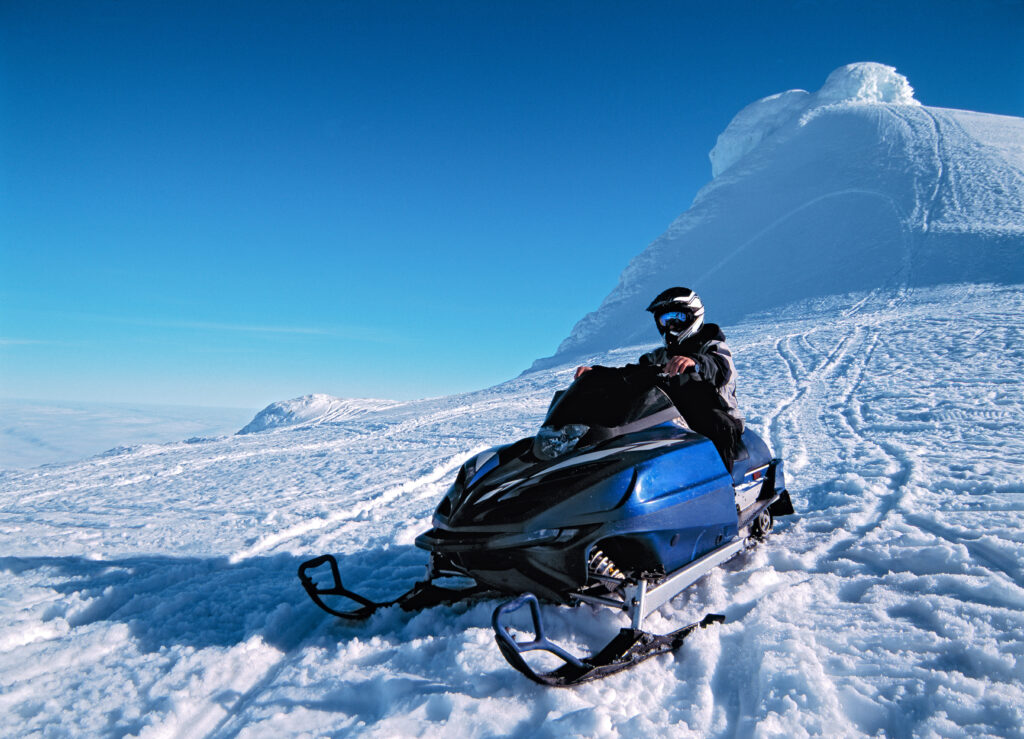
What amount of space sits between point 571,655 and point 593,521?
0.51m

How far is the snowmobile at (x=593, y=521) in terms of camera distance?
2.36 metres

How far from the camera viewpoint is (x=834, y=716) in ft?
6.12

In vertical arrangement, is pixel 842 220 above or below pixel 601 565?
above

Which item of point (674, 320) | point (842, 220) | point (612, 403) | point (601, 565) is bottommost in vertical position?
point (601, 565)

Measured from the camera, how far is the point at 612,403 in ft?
9.39

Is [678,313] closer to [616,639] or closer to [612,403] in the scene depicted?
[612,403]

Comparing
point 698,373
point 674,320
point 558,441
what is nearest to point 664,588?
point 558,441

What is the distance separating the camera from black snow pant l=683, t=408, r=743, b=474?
3.26m

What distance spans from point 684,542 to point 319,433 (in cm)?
1050

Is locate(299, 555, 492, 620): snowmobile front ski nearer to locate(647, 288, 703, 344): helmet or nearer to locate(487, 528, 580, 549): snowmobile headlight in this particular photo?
locate(487, 528, 580, 549): snowmobile headlight

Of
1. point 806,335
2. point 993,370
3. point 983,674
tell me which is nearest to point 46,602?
point 983,674

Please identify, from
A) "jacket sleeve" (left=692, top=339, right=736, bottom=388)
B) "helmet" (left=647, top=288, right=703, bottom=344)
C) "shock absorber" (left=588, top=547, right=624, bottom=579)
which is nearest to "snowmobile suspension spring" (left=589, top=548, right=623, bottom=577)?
"shock absorber" (left=588, top=547, right=624, bottom=579)

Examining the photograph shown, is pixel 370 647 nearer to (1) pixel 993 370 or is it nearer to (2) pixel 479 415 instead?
(2) pixel 479 415

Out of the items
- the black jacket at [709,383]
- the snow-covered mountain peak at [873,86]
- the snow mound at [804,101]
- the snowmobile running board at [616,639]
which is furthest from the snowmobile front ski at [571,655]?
the snow-covered mountain peak at [873,86]
